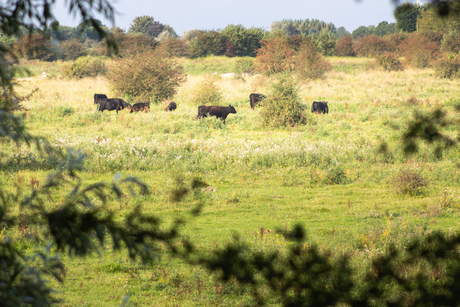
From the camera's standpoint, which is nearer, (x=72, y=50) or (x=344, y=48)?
(x=72, y=50)

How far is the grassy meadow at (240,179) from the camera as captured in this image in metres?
6.21

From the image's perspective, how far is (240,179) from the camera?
38.6 ft

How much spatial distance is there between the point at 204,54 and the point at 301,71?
23.0 meters

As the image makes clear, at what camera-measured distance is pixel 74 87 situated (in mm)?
30781

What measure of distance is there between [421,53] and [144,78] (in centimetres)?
2850

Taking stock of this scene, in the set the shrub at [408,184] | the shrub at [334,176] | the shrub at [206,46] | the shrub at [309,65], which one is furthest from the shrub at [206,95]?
the shrub at [206,46]

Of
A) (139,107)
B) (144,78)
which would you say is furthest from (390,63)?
(139,107)

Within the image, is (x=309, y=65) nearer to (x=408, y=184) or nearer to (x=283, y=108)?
(x=283, y=108)

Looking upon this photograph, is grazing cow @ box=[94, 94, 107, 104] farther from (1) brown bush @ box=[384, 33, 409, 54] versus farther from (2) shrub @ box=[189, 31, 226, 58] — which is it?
(1) brown bush @ box=[384, 33, 409, 54]

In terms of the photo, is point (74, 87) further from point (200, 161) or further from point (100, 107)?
point (200, 161)

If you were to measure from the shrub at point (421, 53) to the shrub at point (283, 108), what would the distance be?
26928 mm

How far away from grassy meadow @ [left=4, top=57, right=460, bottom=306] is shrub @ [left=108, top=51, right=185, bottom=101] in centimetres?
313

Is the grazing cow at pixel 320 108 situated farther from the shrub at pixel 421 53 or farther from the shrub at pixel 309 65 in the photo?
the shrub at pixel 421 53

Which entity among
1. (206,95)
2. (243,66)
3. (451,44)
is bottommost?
(206,95)
